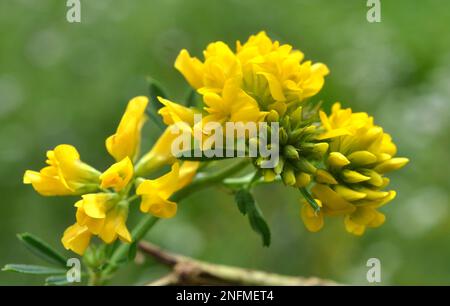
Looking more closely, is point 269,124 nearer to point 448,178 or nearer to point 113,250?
point 113,250

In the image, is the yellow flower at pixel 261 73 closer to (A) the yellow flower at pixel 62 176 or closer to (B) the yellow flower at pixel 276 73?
(B) the yellow flower at pixel 276 73

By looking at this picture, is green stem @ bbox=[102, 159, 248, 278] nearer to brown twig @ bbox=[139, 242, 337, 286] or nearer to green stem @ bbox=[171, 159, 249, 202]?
green stem @ bbox=[171, 159, 249, 202]

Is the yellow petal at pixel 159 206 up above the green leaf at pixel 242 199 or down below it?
below

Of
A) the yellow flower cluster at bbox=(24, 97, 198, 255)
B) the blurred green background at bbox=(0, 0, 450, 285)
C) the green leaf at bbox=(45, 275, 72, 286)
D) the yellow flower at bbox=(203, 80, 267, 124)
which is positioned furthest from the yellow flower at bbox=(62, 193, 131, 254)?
the blurred green background at bbox=(0, 0, 450, 285)

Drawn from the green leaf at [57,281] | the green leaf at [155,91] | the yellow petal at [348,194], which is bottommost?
the green leaf at [57,281]

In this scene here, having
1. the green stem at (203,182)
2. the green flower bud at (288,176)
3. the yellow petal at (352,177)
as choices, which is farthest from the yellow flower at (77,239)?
the yellow petal at (352,177)
